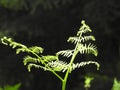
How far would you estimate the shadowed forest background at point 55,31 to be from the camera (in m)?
7.12

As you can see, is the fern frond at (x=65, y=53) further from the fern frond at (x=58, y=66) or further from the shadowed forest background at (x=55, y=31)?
the shadowed forest background at (x=55, y=31)

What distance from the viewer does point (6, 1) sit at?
7.15 meters

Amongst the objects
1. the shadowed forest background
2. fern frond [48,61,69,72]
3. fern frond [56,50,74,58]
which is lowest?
fern frond [48,61,69,72]

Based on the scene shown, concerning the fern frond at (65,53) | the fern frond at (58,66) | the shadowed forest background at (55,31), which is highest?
the shadowed forest background at (55,31)

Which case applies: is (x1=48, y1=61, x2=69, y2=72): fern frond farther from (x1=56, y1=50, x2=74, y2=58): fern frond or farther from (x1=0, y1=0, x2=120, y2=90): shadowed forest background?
(x1=0, y1=0, x2=120, y2=90): shadowed forest background

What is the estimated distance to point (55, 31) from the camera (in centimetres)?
834

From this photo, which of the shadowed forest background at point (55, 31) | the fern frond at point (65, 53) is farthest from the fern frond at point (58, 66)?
the shadowed forest background at point (55, 31)

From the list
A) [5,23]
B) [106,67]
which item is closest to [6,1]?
[5,23]

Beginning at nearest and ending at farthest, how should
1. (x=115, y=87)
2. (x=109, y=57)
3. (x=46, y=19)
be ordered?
(x=115, y=87) < (x=109, y=57) < (x=46, y=19)


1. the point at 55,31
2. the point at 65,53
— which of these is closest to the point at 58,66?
the point at 65,53

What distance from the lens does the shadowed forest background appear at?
281 inches

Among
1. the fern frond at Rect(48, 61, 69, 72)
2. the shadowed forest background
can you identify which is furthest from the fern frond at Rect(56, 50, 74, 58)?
the shadowed forest background

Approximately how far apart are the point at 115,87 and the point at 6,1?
6033 millimetres

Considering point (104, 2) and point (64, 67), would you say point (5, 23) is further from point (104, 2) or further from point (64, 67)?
point (64, 67)
